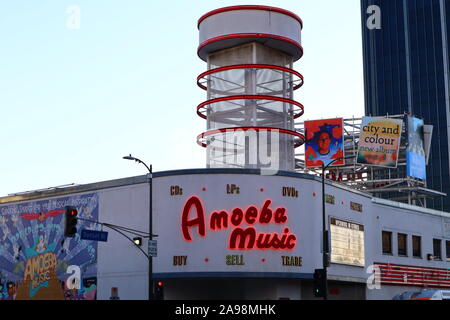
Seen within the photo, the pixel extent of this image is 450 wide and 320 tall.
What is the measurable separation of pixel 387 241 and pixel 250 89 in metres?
16.8

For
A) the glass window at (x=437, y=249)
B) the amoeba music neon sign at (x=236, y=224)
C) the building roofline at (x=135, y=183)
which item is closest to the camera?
the amoeba music neon sign at (x=236, y=224)

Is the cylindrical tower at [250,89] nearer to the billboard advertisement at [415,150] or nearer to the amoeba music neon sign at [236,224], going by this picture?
the amoeba music neon sign at [236,224]

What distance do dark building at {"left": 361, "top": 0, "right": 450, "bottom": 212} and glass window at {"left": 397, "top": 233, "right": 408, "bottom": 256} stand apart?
110749mm

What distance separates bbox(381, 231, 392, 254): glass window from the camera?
193 ft

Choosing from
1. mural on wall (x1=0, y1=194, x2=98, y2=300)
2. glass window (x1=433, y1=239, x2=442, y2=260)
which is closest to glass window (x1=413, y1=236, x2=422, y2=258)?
glass window (x1=433, y1=239, x2=442, y2=260)

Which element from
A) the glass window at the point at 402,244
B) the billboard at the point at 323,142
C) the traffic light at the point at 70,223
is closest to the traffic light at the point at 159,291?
the traffic light at the point at 70,223

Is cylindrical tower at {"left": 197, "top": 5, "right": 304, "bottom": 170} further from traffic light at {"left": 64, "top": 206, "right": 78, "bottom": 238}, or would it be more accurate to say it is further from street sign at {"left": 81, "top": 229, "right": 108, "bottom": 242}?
traffic light at {"left": 64, "top": 206, "right": 78, "bottom": 238}

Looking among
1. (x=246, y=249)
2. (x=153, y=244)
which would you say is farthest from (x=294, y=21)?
(x=153, y=244)

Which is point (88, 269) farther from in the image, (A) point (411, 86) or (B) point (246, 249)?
(A) point (411, 86)

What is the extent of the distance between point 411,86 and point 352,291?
412ft

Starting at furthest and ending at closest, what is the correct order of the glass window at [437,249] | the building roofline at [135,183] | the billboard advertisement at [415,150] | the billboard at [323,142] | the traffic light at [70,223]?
the billboard at [323,142]
the billboard advertisement at [415,150]
the glass window at [437,249]
the building roofline at [135,183]
the traffic light at [70,223]

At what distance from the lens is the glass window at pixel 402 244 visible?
6056 centimetres

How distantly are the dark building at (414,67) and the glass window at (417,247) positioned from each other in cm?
10853

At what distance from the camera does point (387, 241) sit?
5938cm
